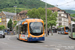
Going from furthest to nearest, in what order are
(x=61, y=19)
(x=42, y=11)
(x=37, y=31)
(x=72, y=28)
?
(x=61, y=19), (x=42, y=11), (x=72, y=28), (x=37, y=31)

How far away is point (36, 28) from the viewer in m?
20.7

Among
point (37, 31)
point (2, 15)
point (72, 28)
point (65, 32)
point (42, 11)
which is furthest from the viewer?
point (2, 15)

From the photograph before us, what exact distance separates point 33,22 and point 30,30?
1106mm

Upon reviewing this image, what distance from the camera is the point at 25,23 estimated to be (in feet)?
71.5

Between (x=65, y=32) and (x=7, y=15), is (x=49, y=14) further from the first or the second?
(x=7, y=15)

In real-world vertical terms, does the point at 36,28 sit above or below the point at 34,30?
above

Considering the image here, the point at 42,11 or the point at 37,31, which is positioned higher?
the point at 42,11

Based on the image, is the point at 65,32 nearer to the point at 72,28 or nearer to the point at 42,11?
the point at 42,11

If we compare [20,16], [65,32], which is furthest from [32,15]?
[20,16]

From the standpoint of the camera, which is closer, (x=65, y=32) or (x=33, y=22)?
(x=33, y=22)

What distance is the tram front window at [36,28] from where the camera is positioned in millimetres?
20562

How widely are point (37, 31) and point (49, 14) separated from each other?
51936mm

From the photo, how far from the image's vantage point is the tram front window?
20.6 metres

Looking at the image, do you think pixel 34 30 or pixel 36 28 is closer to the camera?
pixel 34 30
